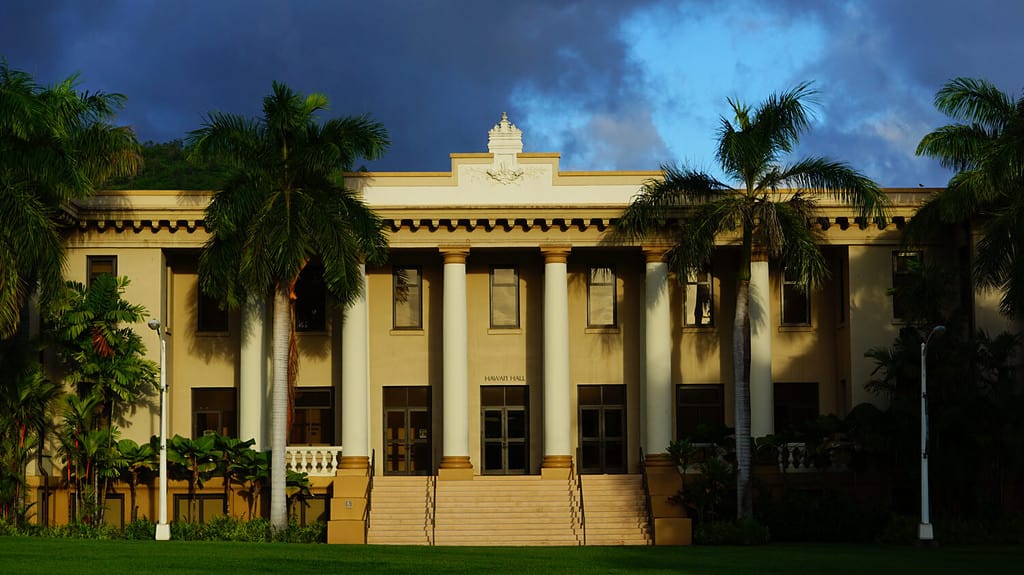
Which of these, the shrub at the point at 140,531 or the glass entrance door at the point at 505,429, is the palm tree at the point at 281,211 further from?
the glass entrance door at the point at 505,429

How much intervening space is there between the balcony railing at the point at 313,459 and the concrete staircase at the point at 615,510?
7334 mm

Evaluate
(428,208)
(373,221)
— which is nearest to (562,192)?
(428,208)

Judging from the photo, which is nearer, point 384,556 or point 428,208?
point 384,556

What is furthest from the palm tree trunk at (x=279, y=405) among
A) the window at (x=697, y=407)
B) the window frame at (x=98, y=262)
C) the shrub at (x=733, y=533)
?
the window at (x=697, y=407)

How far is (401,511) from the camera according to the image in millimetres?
43000

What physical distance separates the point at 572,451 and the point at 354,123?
42.5ft

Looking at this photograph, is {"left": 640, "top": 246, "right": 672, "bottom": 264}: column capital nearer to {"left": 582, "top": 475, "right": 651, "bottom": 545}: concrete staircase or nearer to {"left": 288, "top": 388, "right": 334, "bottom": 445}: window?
{"left": 582, "top": 475, "right": 651, "bottom": 545}: concrete staircase

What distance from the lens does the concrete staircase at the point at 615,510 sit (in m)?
41.4

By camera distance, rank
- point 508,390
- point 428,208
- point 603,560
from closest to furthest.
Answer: point 603,560, point 428,208, point 508,390

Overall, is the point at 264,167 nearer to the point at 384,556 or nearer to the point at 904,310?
the point at 384,556

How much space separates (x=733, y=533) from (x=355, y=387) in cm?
1234

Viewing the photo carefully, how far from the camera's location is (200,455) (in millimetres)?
42906

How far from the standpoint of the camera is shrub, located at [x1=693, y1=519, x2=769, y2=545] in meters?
39.4

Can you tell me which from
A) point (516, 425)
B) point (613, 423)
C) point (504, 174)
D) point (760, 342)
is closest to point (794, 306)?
point (760, 342)
